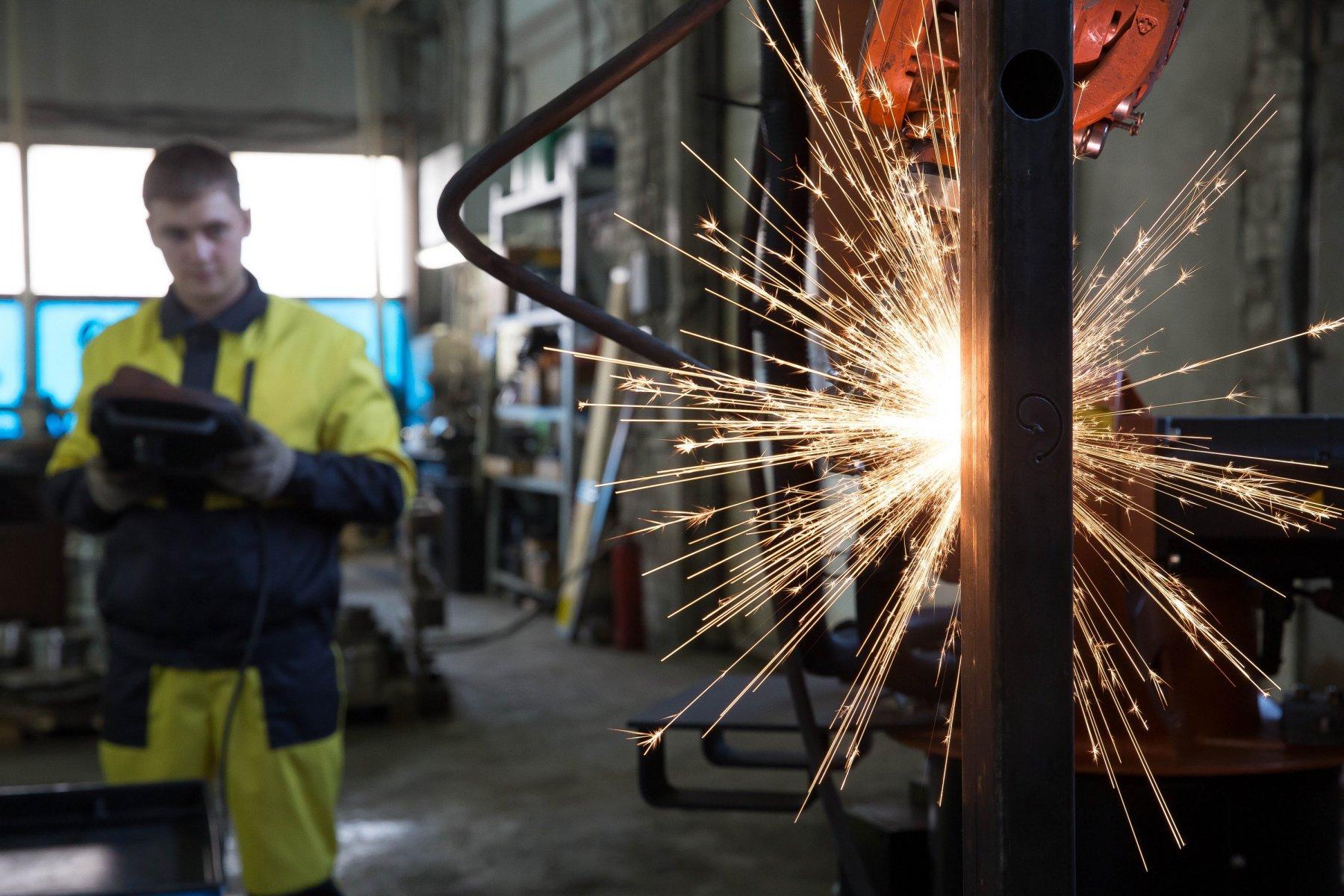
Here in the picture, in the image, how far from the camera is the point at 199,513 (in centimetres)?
206

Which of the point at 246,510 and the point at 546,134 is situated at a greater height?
the point at 546,134

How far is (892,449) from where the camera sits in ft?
4.68

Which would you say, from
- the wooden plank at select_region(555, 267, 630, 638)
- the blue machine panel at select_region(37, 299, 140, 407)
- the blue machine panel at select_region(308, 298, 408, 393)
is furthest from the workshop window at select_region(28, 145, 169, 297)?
the wooden plank at select_region(555, 267, 630, 638)

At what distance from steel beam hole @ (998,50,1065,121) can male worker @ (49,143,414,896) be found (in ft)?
4.94

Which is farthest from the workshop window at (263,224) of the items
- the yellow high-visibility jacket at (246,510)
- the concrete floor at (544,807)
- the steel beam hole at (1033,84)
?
the steel beam hole at (1033,84)

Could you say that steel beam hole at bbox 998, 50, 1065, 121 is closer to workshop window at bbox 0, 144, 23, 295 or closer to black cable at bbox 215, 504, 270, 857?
black cable at bbox 215, 504, 270, 857

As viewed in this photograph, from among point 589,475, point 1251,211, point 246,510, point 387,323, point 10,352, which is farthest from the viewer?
point 387,323

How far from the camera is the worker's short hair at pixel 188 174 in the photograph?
2023mm

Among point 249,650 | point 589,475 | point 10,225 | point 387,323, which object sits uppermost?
point 10,225

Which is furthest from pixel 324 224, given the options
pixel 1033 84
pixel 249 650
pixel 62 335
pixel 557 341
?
pixel 1033 84

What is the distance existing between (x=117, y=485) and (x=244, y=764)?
506 millimetres

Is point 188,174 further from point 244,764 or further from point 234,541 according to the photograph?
point 244,764

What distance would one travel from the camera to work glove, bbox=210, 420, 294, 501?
1.97 metres

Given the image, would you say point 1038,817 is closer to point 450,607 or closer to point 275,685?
point 275,685
